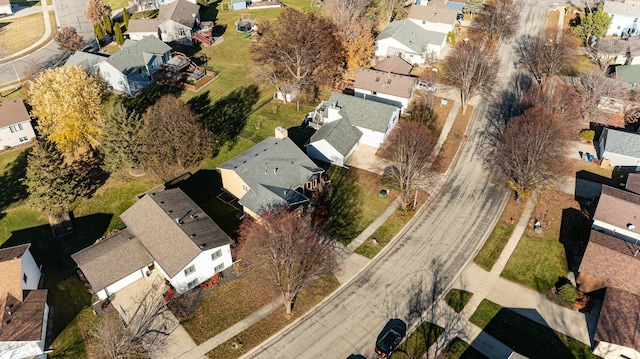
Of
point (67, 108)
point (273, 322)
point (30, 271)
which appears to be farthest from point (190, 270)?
point (67, 108)

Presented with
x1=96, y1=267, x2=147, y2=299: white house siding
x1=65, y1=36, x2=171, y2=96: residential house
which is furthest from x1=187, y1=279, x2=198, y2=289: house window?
x1=65, y1=36, x2=171, y2=96: residential house

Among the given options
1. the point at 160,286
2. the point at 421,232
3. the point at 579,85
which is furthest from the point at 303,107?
the point at 579,85

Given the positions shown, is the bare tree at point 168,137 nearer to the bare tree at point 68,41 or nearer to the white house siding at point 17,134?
the white house siding at point 17,134

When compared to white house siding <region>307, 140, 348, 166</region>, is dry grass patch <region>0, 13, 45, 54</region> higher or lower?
lower

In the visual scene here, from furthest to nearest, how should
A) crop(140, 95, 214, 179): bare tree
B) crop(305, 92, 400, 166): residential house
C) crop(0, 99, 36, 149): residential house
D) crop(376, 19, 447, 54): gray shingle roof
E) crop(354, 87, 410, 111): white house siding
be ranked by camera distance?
crop(376, 19, 447, 54): gray shingle roof → crop(354, 87, 410, 111): white house siding → crop(0, 99, 36, 149): residential house → crop(305, 92, 400, 166): residential house → crop(140, 95, 214, 179): bare tree

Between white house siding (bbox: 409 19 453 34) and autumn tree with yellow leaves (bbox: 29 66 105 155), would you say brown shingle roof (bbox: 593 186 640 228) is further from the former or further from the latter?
autumn tree with yellow leaves (bbox: 29 66 105 155)

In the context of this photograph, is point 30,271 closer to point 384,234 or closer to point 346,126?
point 384,234
